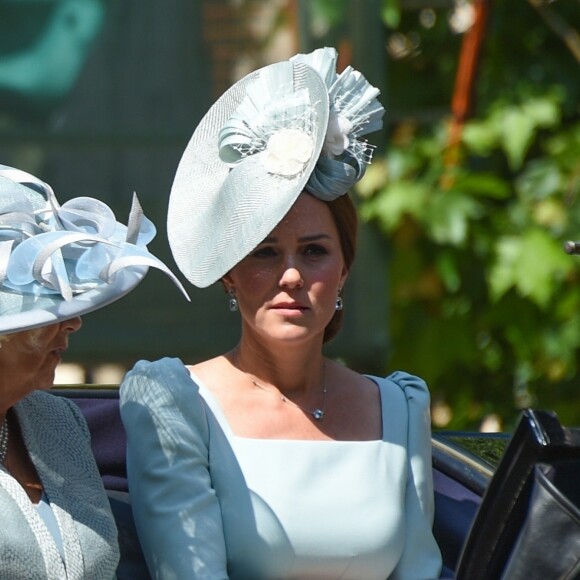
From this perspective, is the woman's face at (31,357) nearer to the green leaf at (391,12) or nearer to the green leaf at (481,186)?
the green leaf at (481,186)

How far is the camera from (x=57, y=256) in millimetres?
2260

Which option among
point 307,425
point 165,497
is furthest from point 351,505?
point 165,497

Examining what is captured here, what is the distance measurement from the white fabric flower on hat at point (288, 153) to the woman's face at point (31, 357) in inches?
19.8

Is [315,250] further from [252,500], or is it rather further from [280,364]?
[252,500]

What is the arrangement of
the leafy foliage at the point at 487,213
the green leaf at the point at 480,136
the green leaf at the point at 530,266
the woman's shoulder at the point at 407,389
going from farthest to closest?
the green leaf at the point at 480,136, the leafy foliage at the point at 487,213, the green leaf at the point at 530,266, the woman's shoulder at the point at 407,389

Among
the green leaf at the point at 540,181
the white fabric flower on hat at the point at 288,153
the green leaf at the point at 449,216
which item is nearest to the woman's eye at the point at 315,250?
the white fabric flower on hat at the point at 288,153

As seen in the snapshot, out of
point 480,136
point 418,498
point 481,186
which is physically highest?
point 480,136

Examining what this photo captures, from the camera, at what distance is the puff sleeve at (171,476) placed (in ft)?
8.27

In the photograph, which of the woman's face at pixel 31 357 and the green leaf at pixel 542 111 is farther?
Answer: the green leaf at pixel 542 111

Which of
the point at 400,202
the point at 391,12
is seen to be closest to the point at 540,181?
the point at 400,202

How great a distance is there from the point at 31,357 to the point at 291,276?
54cm

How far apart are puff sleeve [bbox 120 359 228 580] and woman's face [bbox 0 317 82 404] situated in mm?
295

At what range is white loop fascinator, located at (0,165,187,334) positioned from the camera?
222cm

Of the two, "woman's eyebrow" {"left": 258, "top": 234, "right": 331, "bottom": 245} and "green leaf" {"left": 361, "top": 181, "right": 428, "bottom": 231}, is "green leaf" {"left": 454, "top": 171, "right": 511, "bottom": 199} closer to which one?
"green leaf" {"left": 361, "top": 181, "right": 428, "bottom": 231}
